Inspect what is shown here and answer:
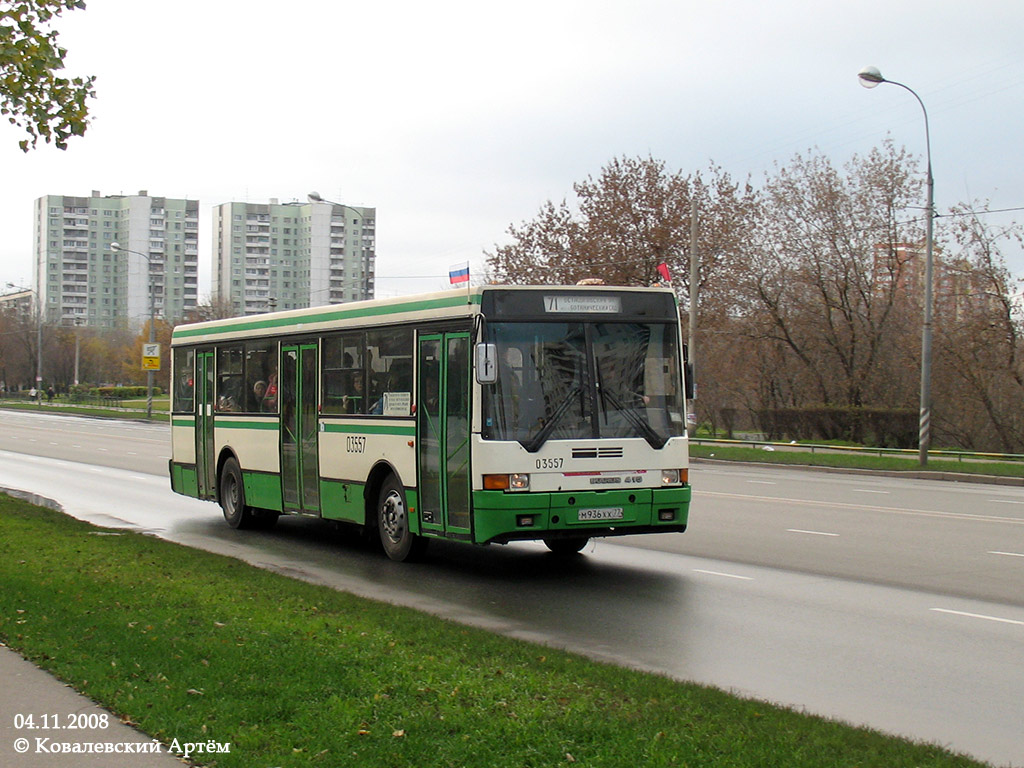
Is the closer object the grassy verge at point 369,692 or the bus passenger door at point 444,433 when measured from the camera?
the grassy verge at point 369,692

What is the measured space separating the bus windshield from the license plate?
71 centimetres

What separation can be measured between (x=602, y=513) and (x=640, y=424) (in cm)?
98

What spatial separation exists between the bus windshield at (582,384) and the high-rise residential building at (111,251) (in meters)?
155

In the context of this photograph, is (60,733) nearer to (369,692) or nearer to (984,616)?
(369,692)

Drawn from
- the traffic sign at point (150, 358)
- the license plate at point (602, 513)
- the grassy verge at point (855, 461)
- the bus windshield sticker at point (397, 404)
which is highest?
the traffic sign at point (150, 358)

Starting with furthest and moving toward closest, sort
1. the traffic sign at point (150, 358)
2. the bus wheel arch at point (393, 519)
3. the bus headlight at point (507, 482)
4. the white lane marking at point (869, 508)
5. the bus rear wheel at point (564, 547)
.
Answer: the traffic sign at point (150, 358) → the white lane marking at point (869, 508) → the bus rear wheel at point (564, 547) → the bus wheel arch at point (393, 519) → the bus headlight at point (507, 482)

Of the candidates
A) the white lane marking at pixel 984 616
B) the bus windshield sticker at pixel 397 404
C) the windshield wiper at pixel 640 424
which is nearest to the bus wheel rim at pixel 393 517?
the bus windshield sticker at pixel 397 404

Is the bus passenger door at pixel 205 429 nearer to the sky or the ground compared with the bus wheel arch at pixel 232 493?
nearer to the sky

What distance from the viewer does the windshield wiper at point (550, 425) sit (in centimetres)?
1091

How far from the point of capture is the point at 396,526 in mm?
12734

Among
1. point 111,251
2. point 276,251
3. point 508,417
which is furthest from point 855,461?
point 111,251

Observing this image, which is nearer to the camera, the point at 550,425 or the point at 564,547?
the point at 550,425

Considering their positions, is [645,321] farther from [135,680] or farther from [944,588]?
[135,680]

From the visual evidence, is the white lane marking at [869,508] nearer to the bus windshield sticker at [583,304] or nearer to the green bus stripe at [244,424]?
the bus windshield sticker at [583,304]
